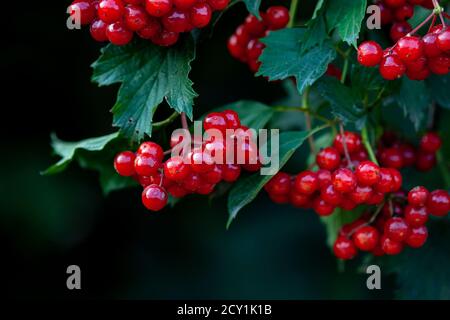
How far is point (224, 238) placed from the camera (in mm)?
2492

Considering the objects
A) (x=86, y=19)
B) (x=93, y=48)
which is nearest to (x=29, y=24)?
(x=93, y=48)

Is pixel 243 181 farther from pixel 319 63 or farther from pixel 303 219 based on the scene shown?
pixel 303 219

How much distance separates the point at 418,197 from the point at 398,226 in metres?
0.06

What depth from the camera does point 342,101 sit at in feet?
A: 4.09

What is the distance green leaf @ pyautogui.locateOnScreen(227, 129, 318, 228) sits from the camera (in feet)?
3.86

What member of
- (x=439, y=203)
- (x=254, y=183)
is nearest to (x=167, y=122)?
(x=254, y=183)

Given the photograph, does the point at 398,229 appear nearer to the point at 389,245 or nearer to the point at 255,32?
the point at 389,245

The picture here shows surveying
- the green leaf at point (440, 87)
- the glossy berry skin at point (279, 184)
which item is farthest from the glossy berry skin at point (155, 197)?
the green leaf at point (440, 87)

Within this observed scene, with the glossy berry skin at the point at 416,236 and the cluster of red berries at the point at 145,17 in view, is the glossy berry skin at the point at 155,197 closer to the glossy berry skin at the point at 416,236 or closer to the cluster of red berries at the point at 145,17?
the cluster of red berries at the point at 145,17

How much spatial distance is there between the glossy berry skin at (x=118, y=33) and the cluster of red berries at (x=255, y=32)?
30 centimetres

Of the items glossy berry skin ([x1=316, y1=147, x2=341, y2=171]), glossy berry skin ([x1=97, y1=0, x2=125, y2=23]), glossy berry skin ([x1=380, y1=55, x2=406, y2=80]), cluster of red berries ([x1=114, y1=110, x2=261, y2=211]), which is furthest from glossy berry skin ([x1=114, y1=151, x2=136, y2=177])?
glossy berry skin ([x1=380, y1=55, x2=406, y2=80])

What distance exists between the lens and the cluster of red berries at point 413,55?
3.49 ft

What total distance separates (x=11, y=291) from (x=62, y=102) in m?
0.66

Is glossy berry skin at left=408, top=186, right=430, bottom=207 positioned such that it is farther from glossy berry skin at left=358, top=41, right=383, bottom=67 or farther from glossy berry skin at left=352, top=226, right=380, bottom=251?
glossy berry skin at left=358, top=41, right=383, bottom=67
